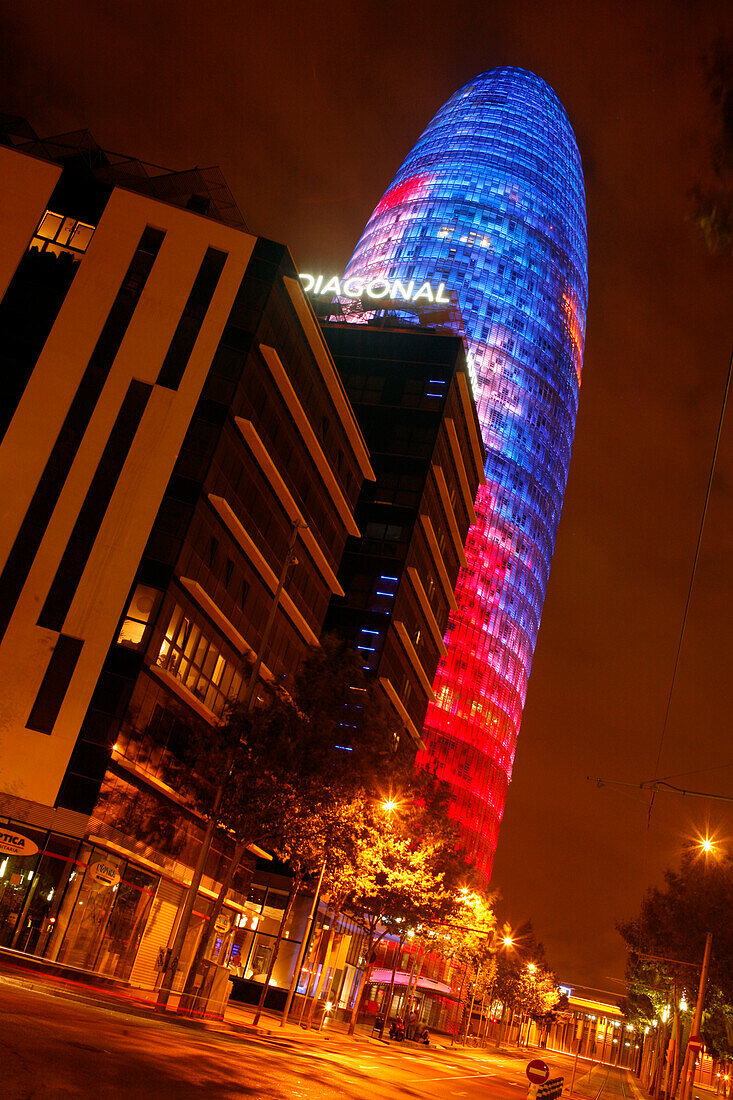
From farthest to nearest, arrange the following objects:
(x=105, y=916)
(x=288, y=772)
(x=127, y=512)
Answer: (x=127, y=512), (x=105, y=916), (x=288, y=772)

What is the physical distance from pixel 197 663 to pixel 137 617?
5046 millimetres

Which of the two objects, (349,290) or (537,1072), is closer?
(537,1072)

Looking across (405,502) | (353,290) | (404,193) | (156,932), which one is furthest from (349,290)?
(404,193)

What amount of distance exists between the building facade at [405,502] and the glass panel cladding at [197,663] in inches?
807

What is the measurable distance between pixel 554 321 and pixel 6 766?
163 m

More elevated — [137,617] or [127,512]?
[127,512]

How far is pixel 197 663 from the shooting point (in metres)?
46.8

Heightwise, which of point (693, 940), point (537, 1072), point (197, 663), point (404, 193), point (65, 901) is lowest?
point (537, 1072)

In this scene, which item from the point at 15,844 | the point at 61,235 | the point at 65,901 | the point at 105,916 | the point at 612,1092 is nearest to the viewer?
the point at 15,844

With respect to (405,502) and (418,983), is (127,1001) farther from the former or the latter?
(418,983)

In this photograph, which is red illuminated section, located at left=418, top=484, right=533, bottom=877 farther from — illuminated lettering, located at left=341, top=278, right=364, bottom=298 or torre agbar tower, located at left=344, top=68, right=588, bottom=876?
illuminated lettering, located at left=341, top=278, right=364, bottom=298

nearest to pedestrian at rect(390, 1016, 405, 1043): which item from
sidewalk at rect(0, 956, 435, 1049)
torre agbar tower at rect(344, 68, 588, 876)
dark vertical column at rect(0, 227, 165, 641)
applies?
sidewalk at rect(0, 956, 435, 1049)

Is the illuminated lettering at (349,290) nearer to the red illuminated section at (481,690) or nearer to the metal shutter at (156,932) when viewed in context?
the metal shutter at (156,932)

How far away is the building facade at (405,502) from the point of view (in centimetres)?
7119
